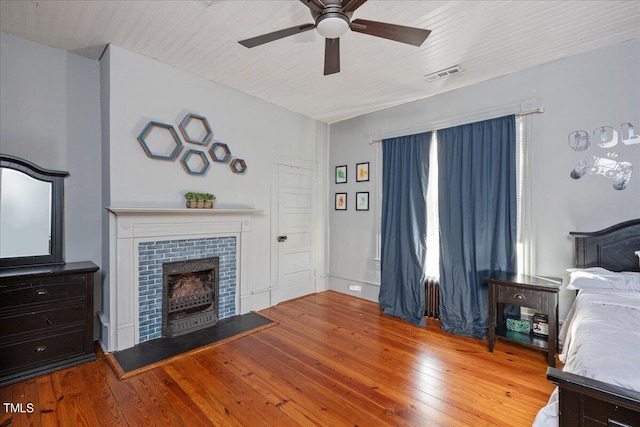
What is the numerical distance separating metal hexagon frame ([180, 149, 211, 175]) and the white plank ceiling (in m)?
0.89

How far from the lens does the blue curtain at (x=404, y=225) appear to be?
367cm

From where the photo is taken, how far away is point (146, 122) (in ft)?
9.53

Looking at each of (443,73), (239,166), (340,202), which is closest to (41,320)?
(239,166)

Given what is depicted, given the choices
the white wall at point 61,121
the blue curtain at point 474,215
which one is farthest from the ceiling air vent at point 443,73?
the white wall at point 61,121

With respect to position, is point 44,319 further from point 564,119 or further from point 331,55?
point 564,119

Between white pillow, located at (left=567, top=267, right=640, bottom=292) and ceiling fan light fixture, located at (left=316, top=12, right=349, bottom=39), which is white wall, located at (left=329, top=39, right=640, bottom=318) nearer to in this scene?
white pillow, located at (left=567, top=267, right=640, bottom=292)

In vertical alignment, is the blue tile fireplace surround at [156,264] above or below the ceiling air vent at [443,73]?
below

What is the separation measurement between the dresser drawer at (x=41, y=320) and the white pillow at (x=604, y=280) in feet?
13.9

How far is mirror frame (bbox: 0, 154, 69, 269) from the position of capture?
2.54 m

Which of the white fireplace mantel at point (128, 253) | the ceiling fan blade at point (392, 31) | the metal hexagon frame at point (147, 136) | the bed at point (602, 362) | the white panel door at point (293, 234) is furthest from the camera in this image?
the white panel door at point (293, 234)

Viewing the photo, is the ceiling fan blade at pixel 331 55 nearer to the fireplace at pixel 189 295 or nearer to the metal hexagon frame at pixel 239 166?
the metal hexagon frame at pixel 239 166

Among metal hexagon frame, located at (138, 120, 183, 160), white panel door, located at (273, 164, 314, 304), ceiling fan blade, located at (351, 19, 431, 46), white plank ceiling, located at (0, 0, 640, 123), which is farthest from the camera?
white panel door, located at (273, 164, 314, 304)

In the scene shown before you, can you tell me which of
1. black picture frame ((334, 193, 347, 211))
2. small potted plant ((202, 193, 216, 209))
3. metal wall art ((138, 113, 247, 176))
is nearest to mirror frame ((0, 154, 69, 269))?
metal wall art ((138, 113, 247, 176))

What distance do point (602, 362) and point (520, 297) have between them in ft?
4.80
